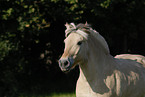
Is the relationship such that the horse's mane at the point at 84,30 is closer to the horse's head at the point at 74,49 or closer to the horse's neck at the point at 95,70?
the horse's head at the point at 74,49

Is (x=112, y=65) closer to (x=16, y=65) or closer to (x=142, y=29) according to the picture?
(x=16, y=65)

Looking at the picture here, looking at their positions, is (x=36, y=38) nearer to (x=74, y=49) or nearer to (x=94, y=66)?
(x=94, y=66)

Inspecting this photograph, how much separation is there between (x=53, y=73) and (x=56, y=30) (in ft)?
8.25

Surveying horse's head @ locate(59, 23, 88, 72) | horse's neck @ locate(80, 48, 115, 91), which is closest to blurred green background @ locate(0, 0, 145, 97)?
horse's neck @ locate(80, 48, 115, 91)

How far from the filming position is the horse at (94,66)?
4605 millimetres

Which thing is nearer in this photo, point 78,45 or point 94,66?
point 78,45

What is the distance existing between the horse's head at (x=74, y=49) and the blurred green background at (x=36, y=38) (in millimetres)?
5342

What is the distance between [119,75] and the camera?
16.4 feet

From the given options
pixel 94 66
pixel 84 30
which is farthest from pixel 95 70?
pixel 84 30

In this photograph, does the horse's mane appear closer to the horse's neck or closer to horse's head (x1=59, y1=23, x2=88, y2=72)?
horse's head (x1=59, y1=23, x2=88, y2=72)

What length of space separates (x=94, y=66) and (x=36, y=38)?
7353 mm

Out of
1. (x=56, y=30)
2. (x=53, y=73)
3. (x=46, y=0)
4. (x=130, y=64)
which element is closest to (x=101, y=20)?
(x=56, y=30)

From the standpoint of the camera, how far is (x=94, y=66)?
4.89 m

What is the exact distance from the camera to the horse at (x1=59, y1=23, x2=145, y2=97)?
4.61m
